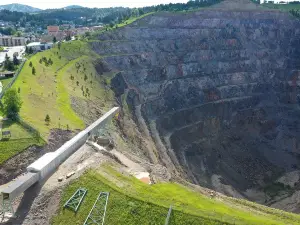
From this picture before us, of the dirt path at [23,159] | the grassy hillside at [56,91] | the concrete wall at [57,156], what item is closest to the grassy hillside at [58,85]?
the grassy hillside at [56,91]

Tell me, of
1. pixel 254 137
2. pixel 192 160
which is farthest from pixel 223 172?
pixel 254 137

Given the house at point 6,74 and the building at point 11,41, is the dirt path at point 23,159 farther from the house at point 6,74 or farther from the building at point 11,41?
the building at point 11,41

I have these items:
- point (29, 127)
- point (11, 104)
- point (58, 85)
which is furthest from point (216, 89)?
point (11, 104)

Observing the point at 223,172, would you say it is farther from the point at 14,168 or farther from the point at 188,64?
the point at 14,168

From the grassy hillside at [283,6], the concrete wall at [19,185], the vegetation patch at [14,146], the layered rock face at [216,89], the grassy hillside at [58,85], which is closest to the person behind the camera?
the concrete wall at [19,185]

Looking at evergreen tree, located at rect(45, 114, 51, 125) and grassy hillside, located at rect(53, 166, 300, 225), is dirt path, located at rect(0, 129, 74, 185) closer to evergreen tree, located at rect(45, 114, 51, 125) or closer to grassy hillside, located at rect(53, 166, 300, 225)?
evergreen tree, located at rect(45, 114, 51, 125)

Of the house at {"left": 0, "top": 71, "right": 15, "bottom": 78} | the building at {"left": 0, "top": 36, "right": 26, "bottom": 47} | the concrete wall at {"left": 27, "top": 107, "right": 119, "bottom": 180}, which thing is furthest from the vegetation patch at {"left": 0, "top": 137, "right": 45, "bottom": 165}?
the building at {"left": 0, "top": 36, "right": 26, "bottom": 47}
